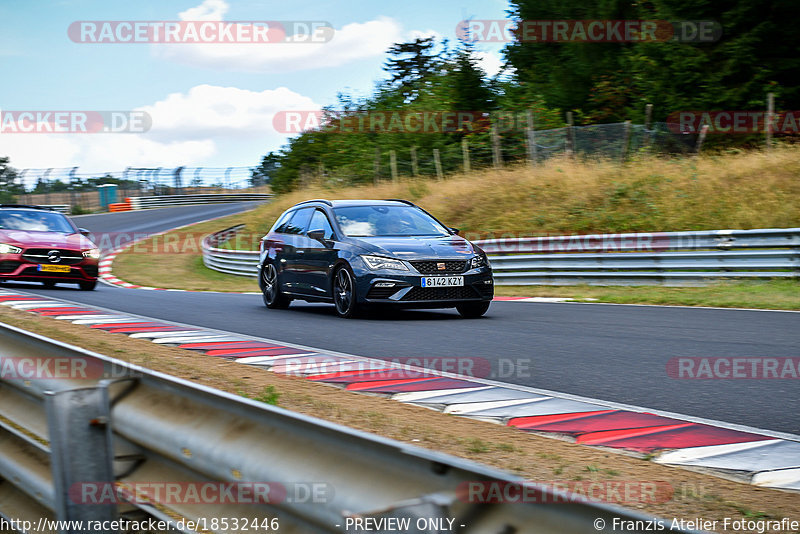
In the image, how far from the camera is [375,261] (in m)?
10.9

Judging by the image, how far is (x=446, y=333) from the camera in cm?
938

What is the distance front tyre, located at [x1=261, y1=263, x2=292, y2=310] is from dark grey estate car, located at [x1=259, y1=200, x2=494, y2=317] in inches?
0.7

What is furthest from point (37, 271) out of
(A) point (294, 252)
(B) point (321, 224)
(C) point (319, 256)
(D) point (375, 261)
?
(D) point (375, 261)

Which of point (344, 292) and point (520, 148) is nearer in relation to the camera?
point (344, 292)

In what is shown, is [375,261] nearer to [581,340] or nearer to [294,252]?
[294,252]

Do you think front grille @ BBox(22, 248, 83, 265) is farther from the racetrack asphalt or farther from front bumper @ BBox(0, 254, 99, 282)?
the racetrack asphalt

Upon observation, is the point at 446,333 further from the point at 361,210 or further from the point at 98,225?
the point at 98,225

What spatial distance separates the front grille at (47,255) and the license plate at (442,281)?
8.56 m

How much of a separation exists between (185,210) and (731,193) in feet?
134

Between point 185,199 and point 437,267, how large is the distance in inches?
2117

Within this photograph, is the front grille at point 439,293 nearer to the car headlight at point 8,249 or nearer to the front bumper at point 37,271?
the front bumper at point 37,271

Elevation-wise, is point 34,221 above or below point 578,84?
below

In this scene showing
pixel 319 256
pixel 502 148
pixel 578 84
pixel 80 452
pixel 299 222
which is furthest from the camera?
pixel 578 84

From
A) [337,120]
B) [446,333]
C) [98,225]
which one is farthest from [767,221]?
[98,225]
